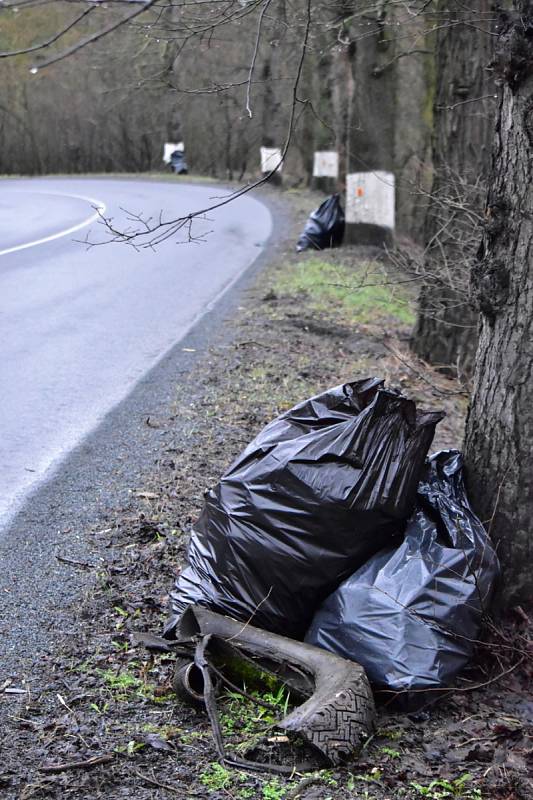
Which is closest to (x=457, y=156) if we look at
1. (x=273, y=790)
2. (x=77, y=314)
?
(x=77, y=314)

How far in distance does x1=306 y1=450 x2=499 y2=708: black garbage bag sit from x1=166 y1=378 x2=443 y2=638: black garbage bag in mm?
89

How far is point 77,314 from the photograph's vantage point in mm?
8703

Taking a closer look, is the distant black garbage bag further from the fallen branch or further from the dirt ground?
the fallen branch

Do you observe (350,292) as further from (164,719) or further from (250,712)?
(164,719)

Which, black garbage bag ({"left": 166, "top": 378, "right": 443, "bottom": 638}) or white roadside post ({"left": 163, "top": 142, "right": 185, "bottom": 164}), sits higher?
white roadside post ({"left": 163, "top": 142, "right": 185, "bottom": 164})

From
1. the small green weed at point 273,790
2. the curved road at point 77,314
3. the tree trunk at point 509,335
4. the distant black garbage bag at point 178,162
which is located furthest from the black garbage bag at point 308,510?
the distant black garbage bag at point 178,162

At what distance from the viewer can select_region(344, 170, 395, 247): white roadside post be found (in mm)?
12656

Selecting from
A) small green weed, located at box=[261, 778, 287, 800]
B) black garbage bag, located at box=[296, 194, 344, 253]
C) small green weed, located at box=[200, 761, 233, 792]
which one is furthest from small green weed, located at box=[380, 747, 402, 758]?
black garbage bag, located at box=[296, 194, 344, 253]

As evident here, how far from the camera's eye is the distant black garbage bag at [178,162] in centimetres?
3294

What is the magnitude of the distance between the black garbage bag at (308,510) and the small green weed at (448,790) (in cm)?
79

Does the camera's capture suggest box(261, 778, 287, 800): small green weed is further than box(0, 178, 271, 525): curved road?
No

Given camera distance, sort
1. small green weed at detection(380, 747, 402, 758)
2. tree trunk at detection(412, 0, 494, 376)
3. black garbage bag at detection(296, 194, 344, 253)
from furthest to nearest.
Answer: black garbage bag at detection(296, 194, 344, 253), tree trunk at detection(412, 0, 494, 376), small green weed at detection(380, 747, 402, 758)

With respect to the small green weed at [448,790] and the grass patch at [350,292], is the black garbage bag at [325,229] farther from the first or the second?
the small green weed at [448,790]

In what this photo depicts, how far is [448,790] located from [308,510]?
3.23 feet
